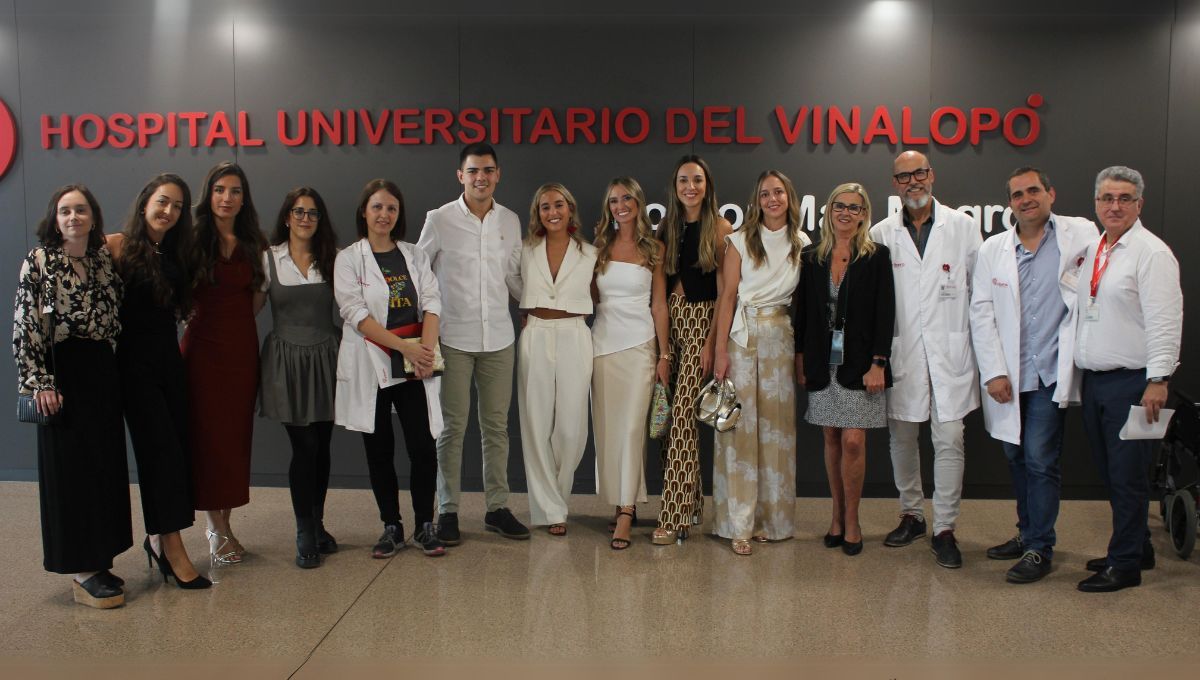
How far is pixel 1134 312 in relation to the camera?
3650mm

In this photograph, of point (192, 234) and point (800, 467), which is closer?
point (192, 234)

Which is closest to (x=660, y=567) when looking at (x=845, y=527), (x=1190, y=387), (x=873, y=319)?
(x=845, y=527)

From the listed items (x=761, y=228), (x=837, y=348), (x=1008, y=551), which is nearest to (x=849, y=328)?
(x=837, y=348)

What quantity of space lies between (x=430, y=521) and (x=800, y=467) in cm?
246

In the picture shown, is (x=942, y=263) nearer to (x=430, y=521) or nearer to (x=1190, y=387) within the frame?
(x=1190, y=387)

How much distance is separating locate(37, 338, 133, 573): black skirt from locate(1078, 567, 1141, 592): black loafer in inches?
166

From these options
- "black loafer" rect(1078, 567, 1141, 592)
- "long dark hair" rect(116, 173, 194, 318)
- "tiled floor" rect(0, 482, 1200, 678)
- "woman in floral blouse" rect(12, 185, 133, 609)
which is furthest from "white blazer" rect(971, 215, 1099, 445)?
"woman in floral blouse" rect(12, 185, 133, 609)

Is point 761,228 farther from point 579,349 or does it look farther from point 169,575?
point 169,575

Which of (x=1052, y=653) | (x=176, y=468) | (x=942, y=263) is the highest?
(x=942, y=263)

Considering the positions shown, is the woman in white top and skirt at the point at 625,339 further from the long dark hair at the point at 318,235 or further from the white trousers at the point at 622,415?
the long dark hair at the point at 318,235

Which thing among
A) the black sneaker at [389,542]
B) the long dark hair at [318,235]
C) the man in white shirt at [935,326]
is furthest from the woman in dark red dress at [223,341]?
the man in white shirt at [935,326]

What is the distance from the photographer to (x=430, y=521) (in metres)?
4.32

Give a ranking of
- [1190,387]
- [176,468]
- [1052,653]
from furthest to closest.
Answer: [1190,387] → [176,468] → [1052,653]

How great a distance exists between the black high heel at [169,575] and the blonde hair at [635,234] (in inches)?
93.4
